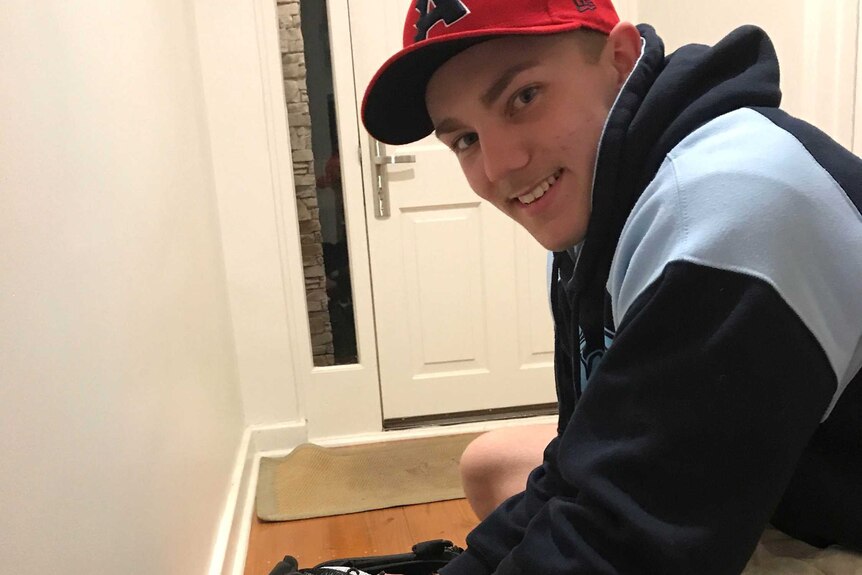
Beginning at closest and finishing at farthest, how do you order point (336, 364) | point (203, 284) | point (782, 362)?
point (782, 362) < point (203, 284) < point (336, 364)

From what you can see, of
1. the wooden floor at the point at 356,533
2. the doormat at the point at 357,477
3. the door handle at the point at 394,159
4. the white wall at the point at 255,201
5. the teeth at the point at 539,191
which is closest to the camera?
the teeth at the point at 539,191

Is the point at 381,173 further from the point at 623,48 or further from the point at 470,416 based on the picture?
the point at 623,48

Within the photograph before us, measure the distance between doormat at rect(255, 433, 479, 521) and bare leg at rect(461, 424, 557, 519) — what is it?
0.69m

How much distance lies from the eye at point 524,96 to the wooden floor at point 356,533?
1177mm

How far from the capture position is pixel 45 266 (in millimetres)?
732

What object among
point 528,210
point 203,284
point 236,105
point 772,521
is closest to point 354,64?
point 236,105

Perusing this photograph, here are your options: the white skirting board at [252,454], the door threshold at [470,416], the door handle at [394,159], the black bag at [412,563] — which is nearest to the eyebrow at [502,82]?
the black bag at [412,563]

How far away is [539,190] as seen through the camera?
0.79m

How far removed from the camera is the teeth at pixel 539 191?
78cm

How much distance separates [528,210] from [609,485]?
0.32 m

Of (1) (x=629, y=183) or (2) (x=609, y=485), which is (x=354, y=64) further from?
(2) (x=609, y=485)

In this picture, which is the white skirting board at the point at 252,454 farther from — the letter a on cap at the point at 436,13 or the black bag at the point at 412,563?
the letter a on cap at the point at 436,13

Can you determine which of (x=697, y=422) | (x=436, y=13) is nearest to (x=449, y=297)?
(x=436, y=13)

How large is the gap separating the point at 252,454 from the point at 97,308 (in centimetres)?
135
